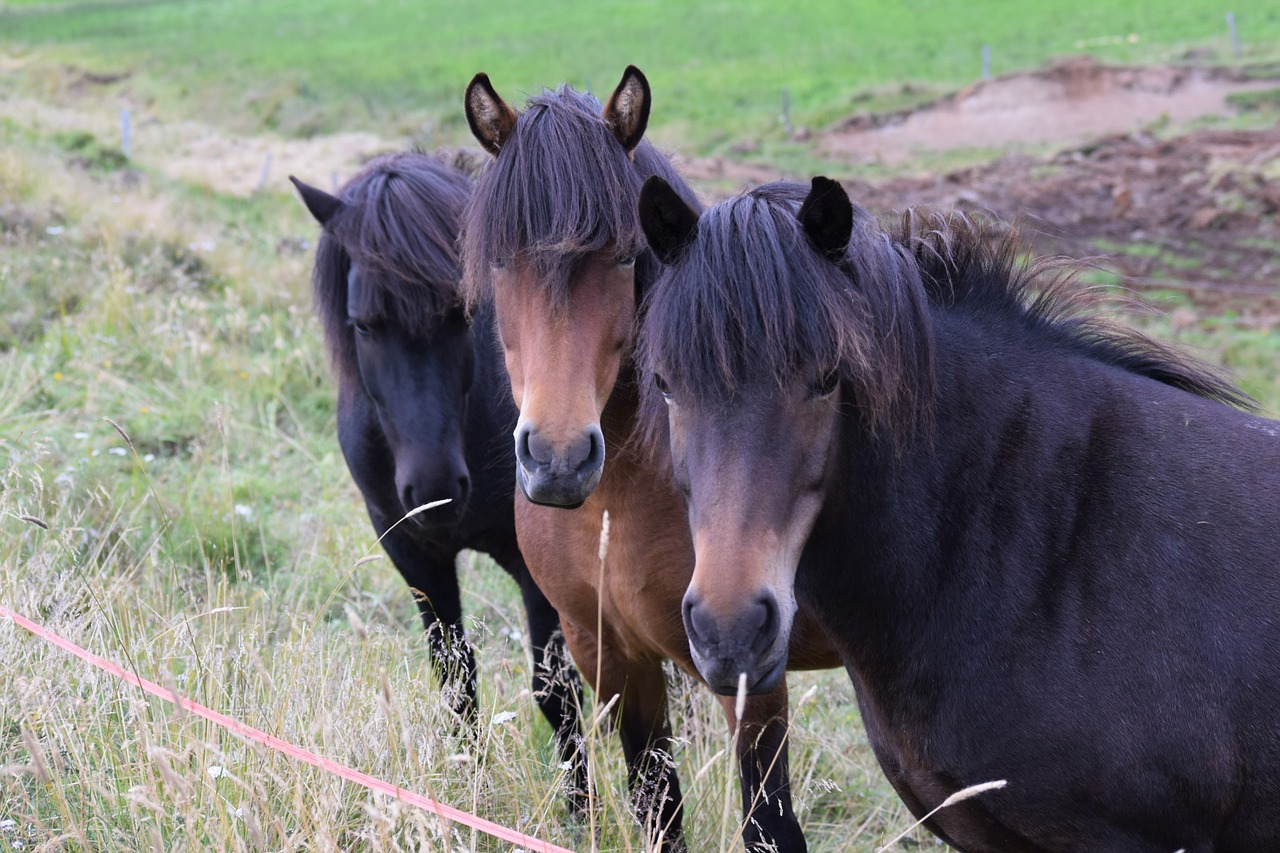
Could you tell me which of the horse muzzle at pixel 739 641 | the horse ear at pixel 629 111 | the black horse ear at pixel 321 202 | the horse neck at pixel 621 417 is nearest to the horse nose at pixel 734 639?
the horse muzzle at pixel 739 641

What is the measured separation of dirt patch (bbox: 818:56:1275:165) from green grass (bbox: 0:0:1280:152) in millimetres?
1867

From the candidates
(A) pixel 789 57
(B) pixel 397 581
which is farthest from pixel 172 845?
(A) pixel 789 57

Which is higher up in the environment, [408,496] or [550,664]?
[408,496]

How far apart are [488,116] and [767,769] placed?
2.10m

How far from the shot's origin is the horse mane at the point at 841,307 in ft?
7.29

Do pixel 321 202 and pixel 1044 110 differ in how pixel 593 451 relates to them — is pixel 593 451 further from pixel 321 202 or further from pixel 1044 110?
pixel 1044 110

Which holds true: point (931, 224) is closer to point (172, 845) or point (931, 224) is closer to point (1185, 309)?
point (172, 845)

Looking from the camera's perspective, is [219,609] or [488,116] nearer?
[219,609]

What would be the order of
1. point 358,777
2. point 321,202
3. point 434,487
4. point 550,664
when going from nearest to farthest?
point 358,777, point 434,487, point 321,202, point 550,664

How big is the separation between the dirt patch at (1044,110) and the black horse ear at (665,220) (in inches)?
778

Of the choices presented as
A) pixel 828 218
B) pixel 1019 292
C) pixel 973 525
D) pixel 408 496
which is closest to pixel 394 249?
pixel 408 496

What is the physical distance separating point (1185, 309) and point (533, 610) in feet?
32.1

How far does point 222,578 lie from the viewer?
420 centimetres

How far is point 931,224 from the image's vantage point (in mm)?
2834
